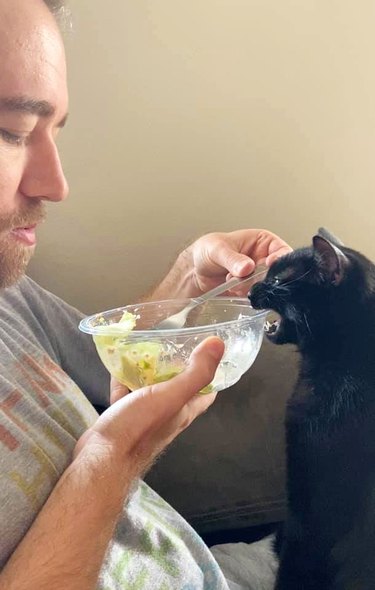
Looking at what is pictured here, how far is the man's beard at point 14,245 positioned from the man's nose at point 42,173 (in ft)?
0.07

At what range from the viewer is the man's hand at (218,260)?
92 cm

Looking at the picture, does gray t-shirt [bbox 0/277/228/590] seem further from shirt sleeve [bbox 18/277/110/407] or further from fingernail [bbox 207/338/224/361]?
fingernail [bbox 207/338/224/361]

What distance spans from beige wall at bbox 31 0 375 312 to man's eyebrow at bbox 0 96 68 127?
35 cm

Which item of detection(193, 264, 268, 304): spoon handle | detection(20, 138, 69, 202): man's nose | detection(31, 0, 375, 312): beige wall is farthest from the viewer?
detection(31, 0, 375, 312): beige wall

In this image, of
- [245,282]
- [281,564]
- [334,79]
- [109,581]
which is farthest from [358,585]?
[334,79]

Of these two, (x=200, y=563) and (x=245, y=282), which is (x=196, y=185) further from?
(x=200, y=563)

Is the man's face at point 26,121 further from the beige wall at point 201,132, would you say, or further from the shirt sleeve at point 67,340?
the beige wall at point 201,132

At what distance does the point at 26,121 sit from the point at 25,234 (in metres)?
0.16

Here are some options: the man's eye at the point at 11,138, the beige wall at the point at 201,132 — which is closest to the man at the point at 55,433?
the man's eye at the point at 11,138

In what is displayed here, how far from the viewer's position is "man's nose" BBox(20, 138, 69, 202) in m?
0.77

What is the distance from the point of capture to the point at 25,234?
0.81 meters

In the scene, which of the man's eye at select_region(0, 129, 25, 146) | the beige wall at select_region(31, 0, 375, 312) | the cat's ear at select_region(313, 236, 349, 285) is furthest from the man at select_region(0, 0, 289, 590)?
the beige wall at select_region(31, 0, 375, 312)

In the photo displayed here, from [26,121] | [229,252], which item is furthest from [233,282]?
[26,121]

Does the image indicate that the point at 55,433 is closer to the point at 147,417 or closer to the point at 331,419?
the point at 147,417
